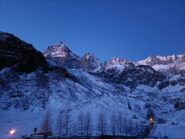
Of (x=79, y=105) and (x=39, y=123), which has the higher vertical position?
(x=79, y=105)

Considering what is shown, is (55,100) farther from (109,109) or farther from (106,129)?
(106,129)

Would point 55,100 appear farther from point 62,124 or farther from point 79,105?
point 62,124

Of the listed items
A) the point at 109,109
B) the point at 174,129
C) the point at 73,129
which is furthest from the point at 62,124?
the point at 109,109

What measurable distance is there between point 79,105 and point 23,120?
4220cm

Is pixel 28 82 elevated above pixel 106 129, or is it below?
above

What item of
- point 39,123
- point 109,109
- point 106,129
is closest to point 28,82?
point 109,109

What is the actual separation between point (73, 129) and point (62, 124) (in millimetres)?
4944

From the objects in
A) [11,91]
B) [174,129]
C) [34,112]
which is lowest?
[174,129]

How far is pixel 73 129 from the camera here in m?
132

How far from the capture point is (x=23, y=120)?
141000mm

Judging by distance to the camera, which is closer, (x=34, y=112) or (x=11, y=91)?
(x=34, y=112)

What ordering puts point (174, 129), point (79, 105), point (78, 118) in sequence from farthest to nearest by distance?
point (79, 105), point (78, 118), point (174, 129)

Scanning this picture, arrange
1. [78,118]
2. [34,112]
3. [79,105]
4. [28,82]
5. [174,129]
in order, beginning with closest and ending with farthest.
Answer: [174,129]
[78,118]
[34,112]
[79,105]
[28,82]

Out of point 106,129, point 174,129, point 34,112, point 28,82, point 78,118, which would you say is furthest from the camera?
point 28,82
